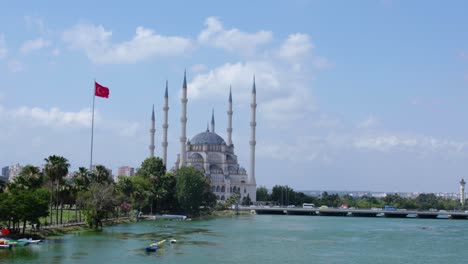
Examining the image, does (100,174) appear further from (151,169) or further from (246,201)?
(246,201)

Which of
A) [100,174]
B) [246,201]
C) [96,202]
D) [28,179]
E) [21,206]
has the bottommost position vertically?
[21,206]

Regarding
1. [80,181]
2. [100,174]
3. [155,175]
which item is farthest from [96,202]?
[155,175]

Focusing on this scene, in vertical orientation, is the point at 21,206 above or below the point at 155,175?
below

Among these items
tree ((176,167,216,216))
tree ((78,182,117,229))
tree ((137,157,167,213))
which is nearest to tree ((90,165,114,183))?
tree ((78,182,117,229))

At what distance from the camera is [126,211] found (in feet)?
368

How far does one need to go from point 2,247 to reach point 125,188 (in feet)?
169

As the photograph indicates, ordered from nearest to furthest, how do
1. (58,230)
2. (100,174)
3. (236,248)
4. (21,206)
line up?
(21,206)
(236,248)
(58,230)
(100,174)

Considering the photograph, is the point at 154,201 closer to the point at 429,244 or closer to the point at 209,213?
the point at 209,213

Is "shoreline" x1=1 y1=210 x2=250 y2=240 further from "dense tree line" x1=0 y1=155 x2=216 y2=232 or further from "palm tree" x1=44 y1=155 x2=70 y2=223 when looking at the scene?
"palm tree" x1=44 y1=155 x2=70 y2=223

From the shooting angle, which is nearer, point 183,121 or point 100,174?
point 100,174

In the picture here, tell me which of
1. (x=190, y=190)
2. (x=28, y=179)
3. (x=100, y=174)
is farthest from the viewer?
(x=190, y=190)

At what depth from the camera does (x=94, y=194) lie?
270ft

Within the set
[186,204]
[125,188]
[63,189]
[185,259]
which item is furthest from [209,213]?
[185,259]

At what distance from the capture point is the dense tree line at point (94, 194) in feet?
217
